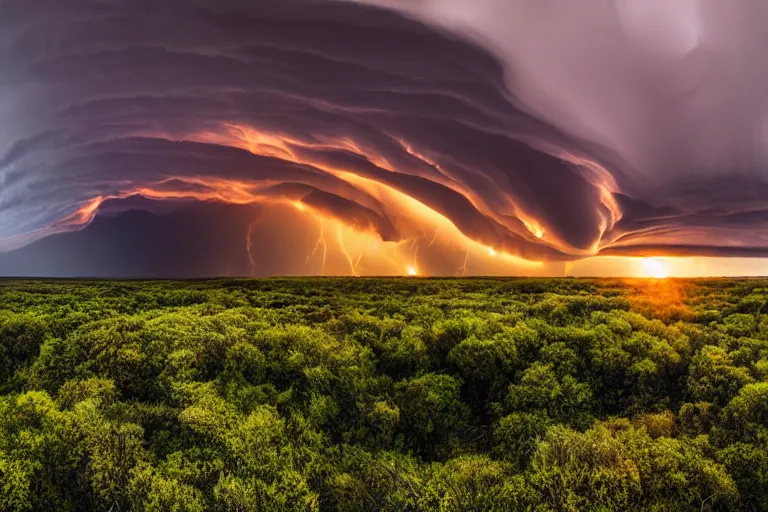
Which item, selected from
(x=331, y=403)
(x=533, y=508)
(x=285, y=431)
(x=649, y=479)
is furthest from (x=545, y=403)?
(x=285, y=431)

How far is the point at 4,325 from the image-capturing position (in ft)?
46.6

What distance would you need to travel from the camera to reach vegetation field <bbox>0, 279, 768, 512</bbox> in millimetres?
6832

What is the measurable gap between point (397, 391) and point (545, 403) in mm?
3291

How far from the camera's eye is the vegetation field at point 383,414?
22.4 ft

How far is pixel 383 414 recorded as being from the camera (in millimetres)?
8906

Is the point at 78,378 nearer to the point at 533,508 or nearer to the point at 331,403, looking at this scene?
the point at 331,403

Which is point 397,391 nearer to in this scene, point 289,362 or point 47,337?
point 289,362

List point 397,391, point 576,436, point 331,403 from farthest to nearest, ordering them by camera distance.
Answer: point 397,391
point 331,403
point 576,436

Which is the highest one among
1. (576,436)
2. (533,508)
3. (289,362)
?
(289,362)

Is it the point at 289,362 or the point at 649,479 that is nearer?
the point at 649,479

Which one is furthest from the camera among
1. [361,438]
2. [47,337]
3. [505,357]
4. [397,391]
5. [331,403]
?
[47,337]

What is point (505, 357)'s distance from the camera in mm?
11094

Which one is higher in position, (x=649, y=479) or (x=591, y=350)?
(x=591, y=350)

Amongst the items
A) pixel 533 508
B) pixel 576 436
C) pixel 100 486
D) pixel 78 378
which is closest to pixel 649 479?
pixel 576 436
